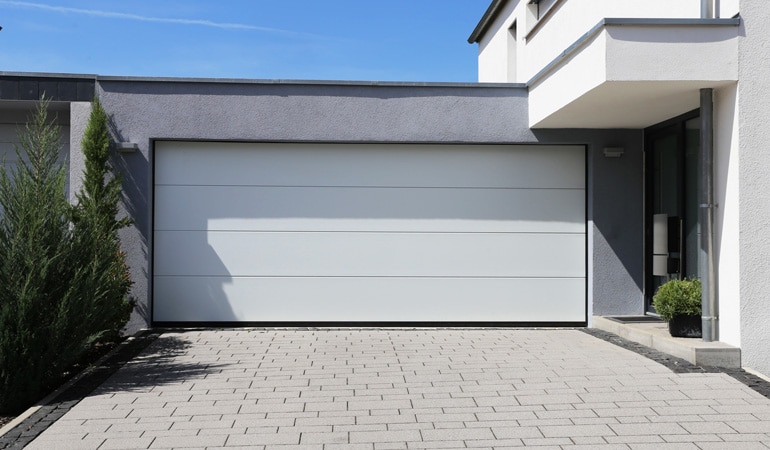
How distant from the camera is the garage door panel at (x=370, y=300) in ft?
32.7

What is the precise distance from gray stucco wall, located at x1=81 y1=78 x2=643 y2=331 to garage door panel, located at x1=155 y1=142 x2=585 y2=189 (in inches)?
Answer: 7.6

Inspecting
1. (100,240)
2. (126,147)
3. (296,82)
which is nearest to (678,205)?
(296,82)

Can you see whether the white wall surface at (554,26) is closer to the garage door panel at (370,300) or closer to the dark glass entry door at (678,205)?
the dark glass entry door at (678,205)

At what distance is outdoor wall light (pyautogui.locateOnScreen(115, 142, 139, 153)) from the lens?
9664 mm

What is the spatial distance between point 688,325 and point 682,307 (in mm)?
226

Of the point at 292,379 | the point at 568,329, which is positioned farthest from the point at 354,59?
the point at 292,379

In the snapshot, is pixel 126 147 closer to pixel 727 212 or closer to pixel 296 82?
pixel 296 82

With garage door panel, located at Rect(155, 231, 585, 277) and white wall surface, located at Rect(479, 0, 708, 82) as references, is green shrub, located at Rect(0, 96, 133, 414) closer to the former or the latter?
garage door panel, located at Rect(155, 231, 585, 277)

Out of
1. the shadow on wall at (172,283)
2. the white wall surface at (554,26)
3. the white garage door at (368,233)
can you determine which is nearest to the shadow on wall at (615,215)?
the white garage door at (368,233)

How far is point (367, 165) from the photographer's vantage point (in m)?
10.1

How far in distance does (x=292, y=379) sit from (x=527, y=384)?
2.02 m

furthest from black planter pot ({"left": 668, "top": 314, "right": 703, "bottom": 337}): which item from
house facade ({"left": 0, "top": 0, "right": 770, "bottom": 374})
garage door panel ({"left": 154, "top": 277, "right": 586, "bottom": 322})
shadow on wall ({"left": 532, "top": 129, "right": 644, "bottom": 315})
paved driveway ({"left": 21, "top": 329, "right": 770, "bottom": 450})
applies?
garage door panel ({"left": 154, "top": 277, "right": 586, "bottom": 322})

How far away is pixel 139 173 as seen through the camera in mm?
9781

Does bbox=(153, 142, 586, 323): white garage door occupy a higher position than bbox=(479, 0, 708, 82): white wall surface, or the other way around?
bbox=(479, 0, 708, 82): white wall surface
